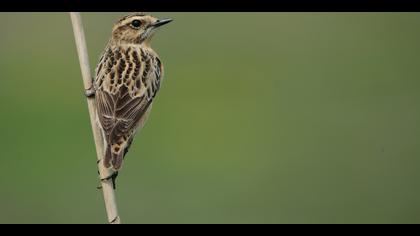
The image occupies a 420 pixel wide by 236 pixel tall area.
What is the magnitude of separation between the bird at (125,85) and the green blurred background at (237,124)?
276 cm

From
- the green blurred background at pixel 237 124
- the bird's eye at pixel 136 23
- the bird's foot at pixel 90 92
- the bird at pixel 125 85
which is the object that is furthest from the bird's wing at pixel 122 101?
the green blurred background at pixel 237 124

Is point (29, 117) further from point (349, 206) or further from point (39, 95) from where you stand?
point (349, 206)

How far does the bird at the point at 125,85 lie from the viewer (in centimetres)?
891

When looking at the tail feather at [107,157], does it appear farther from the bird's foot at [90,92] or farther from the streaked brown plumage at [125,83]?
the bird's foot at [90,92]

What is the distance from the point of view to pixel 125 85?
380 inches

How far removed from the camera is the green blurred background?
13852 millimetres

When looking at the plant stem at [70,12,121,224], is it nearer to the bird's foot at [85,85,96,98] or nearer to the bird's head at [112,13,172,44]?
the bird's foot at [85,85,96,98]

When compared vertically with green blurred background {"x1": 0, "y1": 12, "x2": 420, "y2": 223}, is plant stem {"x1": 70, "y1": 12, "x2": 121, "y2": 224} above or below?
below

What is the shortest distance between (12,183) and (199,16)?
6.58 metres

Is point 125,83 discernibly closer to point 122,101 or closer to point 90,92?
point 122,101

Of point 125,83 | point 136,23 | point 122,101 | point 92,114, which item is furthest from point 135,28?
point 92,114

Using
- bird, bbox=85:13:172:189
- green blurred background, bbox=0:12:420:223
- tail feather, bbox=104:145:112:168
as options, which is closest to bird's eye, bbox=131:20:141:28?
bird, bbox=85:13:172:189

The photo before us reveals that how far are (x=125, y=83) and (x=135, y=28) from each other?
0.85 meters

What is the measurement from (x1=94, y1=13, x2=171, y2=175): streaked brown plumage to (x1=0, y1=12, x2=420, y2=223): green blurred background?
9.08 feet
